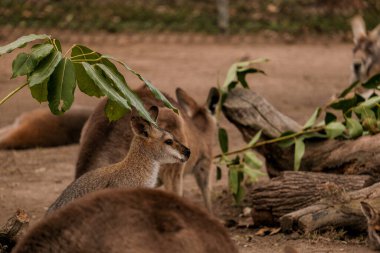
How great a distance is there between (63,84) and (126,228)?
39.4 inches

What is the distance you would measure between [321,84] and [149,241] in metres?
8.50

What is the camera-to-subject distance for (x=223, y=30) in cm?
1393

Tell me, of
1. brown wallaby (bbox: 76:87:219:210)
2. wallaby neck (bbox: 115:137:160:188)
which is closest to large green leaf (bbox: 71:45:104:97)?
wallaby neck (bbox: 115:137:160:188)

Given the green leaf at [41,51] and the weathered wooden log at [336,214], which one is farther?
the weathered wooden log at [336,214]

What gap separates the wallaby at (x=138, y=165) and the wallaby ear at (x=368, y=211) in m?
1.01

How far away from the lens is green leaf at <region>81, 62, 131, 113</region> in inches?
142

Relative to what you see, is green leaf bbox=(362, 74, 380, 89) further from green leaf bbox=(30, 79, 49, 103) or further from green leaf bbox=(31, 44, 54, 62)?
green leaf bbox=(31, 44, 54, 62)

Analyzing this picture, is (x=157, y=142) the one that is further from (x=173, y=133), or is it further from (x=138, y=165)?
(x=173, y=133)

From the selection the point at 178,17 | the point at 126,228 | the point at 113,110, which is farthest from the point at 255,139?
the point at 178,17

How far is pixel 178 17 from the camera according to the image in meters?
14.0

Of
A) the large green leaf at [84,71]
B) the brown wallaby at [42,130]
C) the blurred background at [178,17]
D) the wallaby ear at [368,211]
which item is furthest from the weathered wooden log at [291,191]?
the blurred background at [178,17]

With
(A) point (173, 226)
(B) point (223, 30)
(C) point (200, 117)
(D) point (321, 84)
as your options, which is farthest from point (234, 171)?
(B) point (223, 30)

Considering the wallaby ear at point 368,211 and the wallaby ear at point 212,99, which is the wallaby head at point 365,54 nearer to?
the wallaby ear at point 212,99

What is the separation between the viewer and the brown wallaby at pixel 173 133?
5.48 meters
